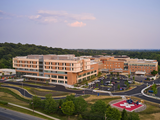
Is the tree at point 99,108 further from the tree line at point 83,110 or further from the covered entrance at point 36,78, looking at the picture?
the covered entrance at point 36,78

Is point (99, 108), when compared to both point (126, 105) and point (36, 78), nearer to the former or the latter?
point (126, 105)

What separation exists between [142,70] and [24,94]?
81.9m

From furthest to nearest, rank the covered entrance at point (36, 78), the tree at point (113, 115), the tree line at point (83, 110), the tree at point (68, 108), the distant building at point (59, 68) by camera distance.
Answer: the covered entrance at point (36, 78), the distant building at point (59, 68), the tree at point (68, 108), the tree line at point (83, 110), the tree at point (113, 115)

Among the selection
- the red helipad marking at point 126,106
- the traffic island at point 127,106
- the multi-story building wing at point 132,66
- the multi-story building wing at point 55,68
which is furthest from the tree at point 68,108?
the multi-story building wing at point 132,66

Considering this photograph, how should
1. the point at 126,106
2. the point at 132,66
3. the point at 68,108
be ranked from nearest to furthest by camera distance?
the point at 68,108 < the point at 126,106 < the point at 132,66

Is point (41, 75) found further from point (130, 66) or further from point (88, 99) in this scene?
point (130, 66)

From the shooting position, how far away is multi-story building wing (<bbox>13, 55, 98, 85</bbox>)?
252 ft

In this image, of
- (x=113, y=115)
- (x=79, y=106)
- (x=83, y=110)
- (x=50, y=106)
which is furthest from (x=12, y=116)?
(x=113, y=115)

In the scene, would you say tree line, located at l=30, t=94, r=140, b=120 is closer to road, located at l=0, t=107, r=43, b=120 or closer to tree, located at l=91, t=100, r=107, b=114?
tree, located at l=91, t=100, r=107, b=114

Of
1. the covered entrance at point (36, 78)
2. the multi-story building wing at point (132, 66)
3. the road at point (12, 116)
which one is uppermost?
the multi-story building wing at point (132, 66)

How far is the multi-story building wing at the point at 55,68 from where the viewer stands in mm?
76938

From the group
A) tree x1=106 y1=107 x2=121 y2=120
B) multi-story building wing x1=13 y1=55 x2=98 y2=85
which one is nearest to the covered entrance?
multi-story building wing x1=13 y1=55 x2=98 y2=85

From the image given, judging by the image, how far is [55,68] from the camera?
81500 mm

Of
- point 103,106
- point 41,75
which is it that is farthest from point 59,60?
point 103,106
